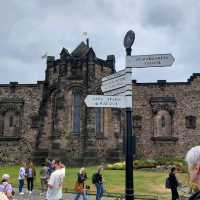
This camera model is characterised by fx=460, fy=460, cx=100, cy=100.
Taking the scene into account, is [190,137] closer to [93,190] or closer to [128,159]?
[93,190]

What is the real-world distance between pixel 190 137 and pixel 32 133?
14.1 metres

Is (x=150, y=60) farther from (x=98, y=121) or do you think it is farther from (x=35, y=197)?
(x=98, y=121)

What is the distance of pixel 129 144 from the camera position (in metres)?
8.98

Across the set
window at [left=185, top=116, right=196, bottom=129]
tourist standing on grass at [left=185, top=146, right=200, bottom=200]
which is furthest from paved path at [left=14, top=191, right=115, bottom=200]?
window at [left=185, top=116, right=196, bottom=129]

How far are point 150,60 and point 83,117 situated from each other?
2796 centimetres

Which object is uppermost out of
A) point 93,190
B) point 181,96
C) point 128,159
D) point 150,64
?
point 181,96

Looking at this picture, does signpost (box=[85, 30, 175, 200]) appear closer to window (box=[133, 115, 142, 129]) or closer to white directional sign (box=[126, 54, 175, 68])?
white directional sign (box=[126, 54, 175, 68])

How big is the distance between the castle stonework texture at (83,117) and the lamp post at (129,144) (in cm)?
2696

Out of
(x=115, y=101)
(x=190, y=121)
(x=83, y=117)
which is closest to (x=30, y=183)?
(x=115, y=101)

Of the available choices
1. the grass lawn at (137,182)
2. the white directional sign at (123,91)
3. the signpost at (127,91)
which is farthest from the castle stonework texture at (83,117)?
the signpost at (127,91)

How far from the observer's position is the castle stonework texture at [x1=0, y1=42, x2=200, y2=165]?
121ft

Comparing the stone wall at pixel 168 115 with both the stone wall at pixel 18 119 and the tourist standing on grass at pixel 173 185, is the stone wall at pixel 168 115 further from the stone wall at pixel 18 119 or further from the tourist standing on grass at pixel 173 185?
the tourist standing on grass at pixel 173 185

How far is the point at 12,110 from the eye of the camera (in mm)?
42281

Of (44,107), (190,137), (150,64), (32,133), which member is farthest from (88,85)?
(150,64)
